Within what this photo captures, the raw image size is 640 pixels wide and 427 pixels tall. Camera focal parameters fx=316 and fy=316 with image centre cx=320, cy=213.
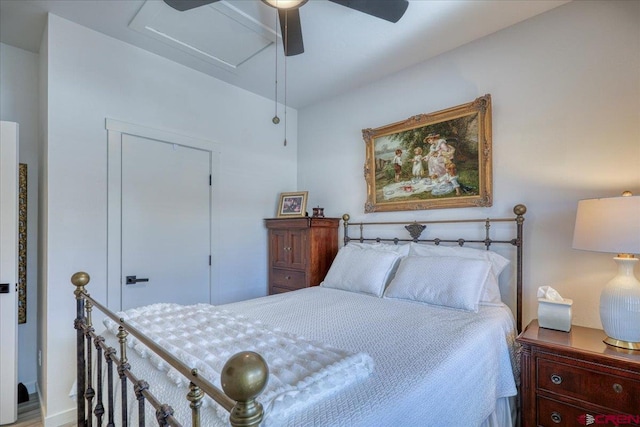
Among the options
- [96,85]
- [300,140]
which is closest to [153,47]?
[96,85]

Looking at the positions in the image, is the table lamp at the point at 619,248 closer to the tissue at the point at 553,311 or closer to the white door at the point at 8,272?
the tissue at the point at 553,311

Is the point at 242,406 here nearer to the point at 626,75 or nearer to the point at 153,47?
the point at 626,75

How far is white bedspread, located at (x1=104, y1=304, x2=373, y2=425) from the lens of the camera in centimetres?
91

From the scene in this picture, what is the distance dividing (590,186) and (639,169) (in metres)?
0.23

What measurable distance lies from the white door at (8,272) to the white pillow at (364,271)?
2.24 meters

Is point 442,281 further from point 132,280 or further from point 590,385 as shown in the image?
point 132,280

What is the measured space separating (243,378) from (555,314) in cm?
199

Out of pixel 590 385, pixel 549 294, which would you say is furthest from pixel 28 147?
pixel 590 385

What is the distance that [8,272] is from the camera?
7.09 ft

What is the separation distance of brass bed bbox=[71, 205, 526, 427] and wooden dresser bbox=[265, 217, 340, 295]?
230 millimetres

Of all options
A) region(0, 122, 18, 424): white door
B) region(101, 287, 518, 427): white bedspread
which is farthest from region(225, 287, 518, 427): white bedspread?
region(0, 122, 18, 424): white door

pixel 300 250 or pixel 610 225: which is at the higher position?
pixel 610 225

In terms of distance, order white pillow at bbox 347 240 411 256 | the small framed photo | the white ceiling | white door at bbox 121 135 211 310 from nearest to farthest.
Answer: the white ceiling, white door at bbox 121 135 211 310, white pillow at bbox 347 240 411 256, the small framed photo

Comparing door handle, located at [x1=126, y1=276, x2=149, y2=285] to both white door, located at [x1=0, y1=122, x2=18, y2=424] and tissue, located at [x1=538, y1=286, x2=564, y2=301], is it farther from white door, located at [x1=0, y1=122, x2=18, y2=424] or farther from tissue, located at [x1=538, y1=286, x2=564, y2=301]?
tissue, located at [x1=538, y1=286, x2=564, y2=301]
